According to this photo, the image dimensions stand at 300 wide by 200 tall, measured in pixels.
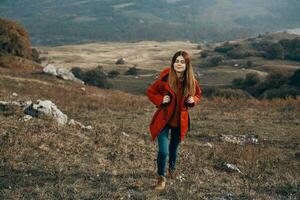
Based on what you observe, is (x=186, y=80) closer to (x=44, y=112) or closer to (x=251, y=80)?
(x=44, y=112)

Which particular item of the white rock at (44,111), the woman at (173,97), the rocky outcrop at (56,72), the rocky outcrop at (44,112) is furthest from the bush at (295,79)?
the woman at (173,97)

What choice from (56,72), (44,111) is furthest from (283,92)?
(44,111)

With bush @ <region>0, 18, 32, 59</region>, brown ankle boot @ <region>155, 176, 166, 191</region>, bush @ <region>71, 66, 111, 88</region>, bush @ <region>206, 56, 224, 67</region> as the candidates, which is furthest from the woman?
bush @ <region>206, 56, 224, 67</region>

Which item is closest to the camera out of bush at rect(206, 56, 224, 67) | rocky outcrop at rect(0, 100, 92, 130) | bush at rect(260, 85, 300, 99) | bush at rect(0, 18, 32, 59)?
rocky outcrop at rect(0, 100, 92, 130)

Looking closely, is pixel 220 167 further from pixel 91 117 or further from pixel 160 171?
pixel 91 117

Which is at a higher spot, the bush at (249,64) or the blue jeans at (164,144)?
the blue jeans at (164,144)

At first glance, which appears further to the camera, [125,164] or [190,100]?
[125,164]

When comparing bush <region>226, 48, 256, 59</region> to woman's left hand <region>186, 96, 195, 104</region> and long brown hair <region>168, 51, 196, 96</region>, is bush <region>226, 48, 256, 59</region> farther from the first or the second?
woman's left hand <region>186, 96, 195, 104</region>

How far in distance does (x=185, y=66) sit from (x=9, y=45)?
1552 inches

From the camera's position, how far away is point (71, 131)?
12.1 m

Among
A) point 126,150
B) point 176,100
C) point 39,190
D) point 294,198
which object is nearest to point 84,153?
point 126,150

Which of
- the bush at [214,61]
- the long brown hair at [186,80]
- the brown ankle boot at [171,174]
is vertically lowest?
the bush at [214,61]

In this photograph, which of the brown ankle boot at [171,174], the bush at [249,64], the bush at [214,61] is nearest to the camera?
the brown ankle boot at [171,174]

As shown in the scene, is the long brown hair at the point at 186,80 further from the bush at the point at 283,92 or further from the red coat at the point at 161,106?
the bush at the point at 283,92
